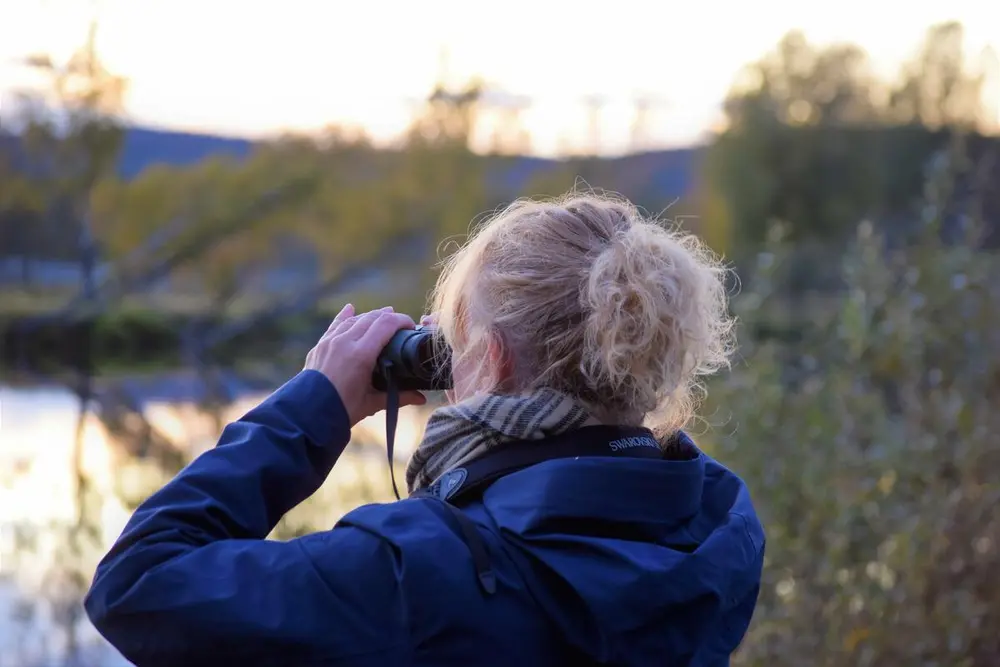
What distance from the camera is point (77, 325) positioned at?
11.5 meters

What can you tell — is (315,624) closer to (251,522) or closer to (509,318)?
(251,522)

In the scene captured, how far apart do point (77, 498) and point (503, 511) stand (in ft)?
16.0

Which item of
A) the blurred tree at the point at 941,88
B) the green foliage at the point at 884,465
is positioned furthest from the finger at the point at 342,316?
the blurred tree at the point at 941,88

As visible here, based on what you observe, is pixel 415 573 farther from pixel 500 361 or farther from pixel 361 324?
pixel 361 324

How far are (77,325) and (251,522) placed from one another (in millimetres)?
11078

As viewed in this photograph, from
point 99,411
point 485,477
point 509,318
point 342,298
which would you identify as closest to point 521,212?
point 509,318

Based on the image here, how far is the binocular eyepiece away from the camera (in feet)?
4.41

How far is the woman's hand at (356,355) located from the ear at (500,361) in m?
0.16

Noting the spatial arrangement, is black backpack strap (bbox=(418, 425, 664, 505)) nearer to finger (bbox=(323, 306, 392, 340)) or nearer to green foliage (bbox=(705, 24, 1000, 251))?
finger (bbox=(323, 306, 392, 340))

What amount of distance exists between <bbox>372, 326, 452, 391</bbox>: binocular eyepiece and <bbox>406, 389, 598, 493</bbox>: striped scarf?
94 millimetres

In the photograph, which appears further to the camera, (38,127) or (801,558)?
(38,127)

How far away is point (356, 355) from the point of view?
134 centimetres

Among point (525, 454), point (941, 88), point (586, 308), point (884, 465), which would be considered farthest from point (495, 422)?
point (941, 88)

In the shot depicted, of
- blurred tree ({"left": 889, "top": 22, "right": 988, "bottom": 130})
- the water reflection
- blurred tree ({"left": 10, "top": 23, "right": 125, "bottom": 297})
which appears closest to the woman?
the water reflection
